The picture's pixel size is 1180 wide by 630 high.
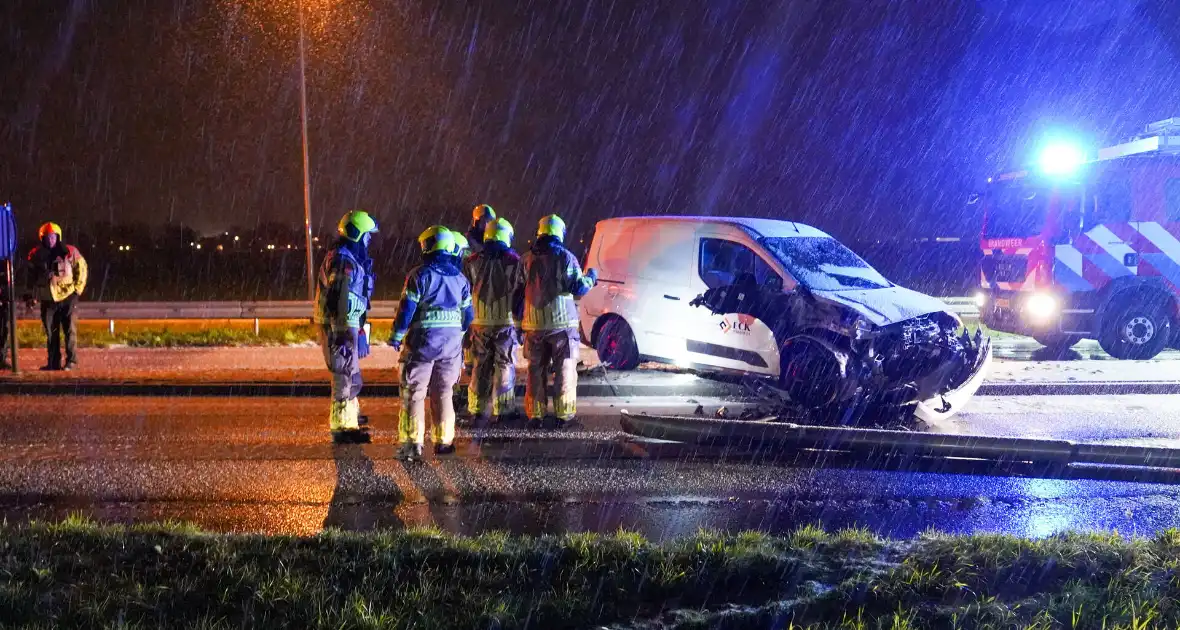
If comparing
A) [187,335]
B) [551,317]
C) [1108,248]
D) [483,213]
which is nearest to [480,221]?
[483,213]

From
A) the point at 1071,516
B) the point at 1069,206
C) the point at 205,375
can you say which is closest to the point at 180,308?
the point at 205,375

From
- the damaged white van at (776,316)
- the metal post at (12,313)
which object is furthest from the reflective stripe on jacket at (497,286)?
the metal post at (12,313)

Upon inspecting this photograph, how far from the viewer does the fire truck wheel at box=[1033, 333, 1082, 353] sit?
11866mm

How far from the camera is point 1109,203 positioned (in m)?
11.0

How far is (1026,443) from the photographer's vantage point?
19.9 feet

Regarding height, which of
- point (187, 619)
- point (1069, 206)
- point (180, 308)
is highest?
point (1069, 206)

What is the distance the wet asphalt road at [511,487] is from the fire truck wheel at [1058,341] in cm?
447

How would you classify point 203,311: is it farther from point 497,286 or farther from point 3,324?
point 497,286

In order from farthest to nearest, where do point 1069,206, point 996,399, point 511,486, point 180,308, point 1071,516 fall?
point 180,308
point 1069,206
point 996,399
point 511,486
point 1071,516

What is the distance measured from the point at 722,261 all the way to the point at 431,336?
3554 mm

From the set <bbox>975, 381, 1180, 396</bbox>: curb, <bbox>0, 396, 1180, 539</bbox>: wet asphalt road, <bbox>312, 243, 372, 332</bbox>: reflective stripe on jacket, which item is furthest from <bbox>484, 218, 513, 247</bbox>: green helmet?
<bbox>975, 381, 1180, 396</bbox>: curb

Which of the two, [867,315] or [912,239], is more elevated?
[912,239]

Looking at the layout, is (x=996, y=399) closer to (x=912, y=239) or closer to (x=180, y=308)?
(x=180, y=308)

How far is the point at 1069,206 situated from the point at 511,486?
27.7 feet
